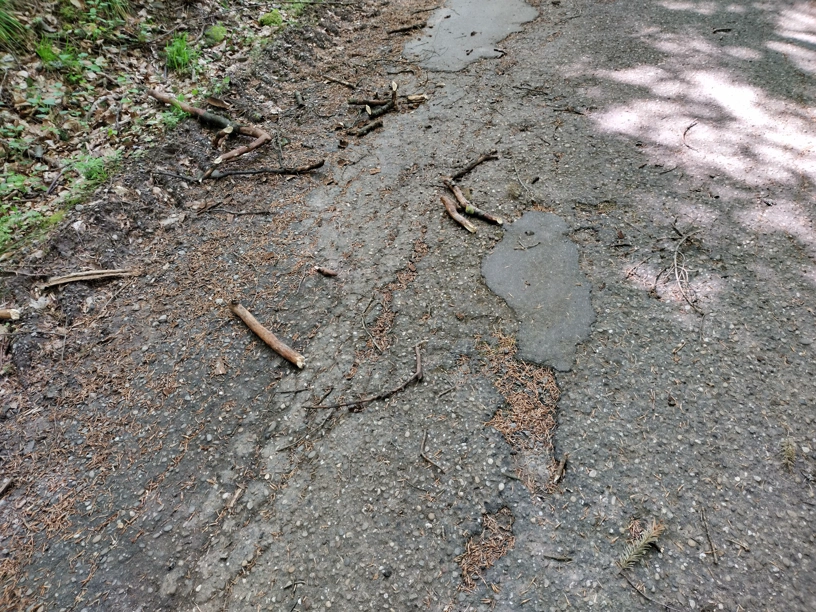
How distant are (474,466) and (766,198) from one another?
2961mm

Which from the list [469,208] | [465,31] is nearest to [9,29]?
[469,208]

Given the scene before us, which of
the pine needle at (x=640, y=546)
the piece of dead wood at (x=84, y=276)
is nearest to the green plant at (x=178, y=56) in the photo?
the piece of dead wood at (x=84, y=276)

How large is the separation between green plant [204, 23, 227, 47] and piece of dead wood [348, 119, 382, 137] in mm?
2300

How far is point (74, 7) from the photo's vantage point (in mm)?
4516

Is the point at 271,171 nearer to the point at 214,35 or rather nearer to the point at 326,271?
the point at 326,271

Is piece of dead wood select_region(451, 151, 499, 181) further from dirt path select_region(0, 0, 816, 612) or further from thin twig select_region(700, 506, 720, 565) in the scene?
thin twig select_region(700, 506, 720, 565)

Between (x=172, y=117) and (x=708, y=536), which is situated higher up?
(x=172, y=117)

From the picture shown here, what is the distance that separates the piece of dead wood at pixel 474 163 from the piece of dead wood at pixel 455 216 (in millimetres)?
326

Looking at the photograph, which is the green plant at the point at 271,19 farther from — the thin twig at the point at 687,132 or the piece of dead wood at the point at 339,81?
the thin twig at the point at 687,132

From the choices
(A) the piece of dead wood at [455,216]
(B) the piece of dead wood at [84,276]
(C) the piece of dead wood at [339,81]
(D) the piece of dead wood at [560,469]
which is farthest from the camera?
(C) the piece of dead wood at [339,81]

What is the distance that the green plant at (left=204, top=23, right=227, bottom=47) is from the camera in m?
5.19

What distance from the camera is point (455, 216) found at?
3359mm

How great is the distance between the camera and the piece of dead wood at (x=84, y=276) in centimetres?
299

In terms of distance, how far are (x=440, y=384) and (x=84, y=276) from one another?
8.60 feet
